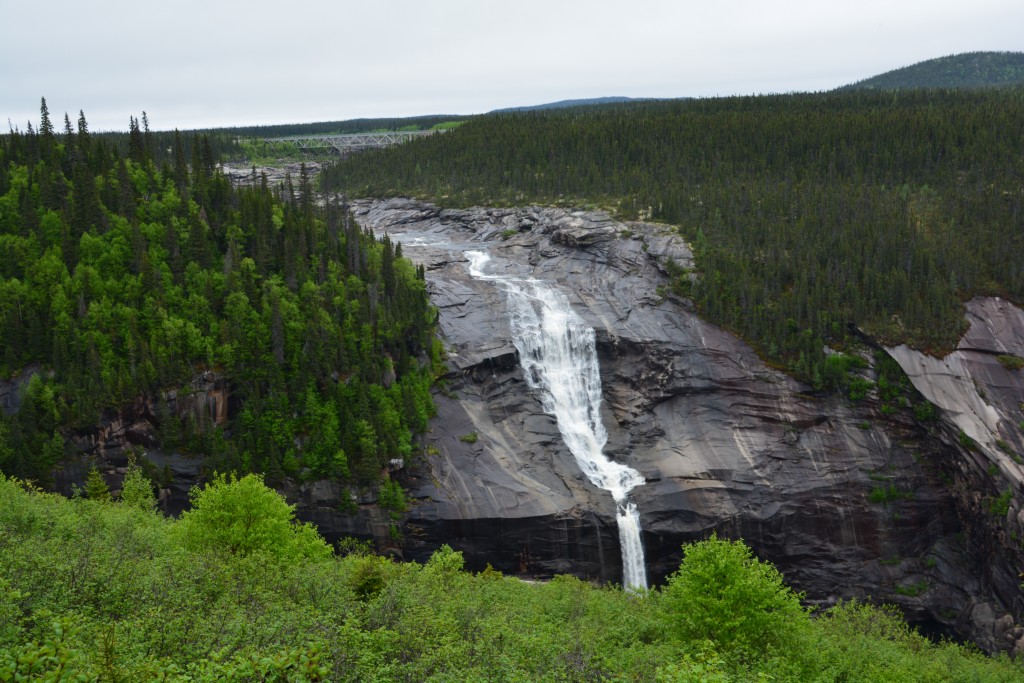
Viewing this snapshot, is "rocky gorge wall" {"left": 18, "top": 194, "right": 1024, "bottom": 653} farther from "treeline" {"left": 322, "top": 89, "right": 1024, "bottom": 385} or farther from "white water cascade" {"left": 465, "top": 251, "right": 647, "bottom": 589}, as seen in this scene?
"treeline" {"left": 322, "top": 89, "right": 1024, "bottom": 385}

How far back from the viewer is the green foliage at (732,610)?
138ft

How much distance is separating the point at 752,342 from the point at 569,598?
5247cm

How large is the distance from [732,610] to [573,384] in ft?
157

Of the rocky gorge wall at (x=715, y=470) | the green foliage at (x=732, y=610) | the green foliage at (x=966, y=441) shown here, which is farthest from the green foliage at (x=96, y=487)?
the green foliage at (x=966, y=441)

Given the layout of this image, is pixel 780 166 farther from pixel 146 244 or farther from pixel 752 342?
pixel 146 244

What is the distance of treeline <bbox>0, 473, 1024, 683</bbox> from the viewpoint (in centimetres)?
2522

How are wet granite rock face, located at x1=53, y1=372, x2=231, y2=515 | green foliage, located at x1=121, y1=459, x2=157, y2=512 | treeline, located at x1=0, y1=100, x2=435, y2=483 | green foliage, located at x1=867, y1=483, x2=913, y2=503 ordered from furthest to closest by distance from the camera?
green foliage, located at x1=867, y1=483, x2=913, y2=503 < treeline, located at x1=0, y1=100, x2=435, y2=483 < wet granite rock face, located at x1=53, y1=372, x2=231, y2=515 < green foliage, located at x1=121, y1=459, x2=157, y2=512

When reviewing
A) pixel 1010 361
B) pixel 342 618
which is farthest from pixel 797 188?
pixel 342 618

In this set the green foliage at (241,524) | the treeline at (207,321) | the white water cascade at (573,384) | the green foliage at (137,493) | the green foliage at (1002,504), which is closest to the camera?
the green foliage at (241,524)

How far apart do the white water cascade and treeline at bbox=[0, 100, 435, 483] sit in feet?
39.0

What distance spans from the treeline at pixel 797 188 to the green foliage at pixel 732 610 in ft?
154

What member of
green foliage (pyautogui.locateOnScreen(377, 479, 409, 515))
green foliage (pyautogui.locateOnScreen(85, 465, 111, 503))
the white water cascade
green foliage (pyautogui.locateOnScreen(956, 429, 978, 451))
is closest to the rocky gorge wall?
green foliage (pyautogui.locateOnScreen(956, 429, 978, 451))

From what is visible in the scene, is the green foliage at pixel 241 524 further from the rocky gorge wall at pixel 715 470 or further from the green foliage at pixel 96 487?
the rocky gorge wall at pixel 715 470

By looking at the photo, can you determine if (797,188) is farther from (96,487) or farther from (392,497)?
(96,487)
